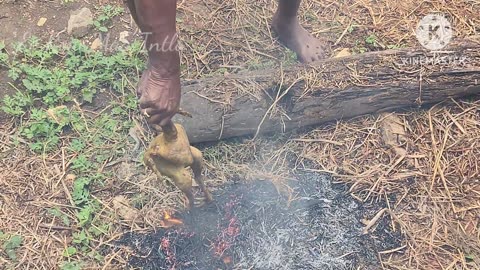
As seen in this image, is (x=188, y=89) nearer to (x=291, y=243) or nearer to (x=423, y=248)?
(x=291, y=243)

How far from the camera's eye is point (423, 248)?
7.33 ft

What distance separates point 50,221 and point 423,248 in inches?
59.7

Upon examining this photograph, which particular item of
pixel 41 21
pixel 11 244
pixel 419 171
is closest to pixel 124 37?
pixel 41 21

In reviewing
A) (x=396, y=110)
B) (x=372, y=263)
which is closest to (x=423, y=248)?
(x=372, y=263)

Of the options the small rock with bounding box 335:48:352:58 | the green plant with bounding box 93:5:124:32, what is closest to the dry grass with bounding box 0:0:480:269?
the small rock with bounding box 335:48:352:58

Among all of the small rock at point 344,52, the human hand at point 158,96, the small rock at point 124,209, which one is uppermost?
the human hand at point 158,96

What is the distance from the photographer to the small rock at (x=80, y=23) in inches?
113

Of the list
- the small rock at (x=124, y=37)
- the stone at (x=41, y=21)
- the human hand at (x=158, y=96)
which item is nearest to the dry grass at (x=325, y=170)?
the small rock at (x=124, y=37)

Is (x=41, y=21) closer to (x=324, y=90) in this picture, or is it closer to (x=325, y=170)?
(x=324, y=90)

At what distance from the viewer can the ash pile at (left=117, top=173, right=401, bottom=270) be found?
2.20 m

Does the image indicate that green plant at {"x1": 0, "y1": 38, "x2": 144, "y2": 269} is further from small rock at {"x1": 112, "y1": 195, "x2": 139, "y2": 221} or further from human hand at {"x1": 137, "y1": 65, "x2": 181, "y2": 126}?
human hand at {"x1": 137, "y1": 65, "x2": 181, "y2": 126}

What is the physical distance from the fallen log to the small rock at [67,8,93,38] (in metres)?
0.75

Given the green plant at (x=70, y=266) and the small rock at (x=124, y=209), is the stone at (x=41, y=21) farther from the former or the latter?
the green plant at (x=70, y=266)

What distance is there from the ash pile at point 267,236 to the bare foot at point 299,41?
731 mm
